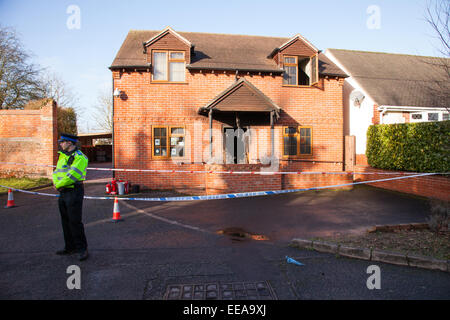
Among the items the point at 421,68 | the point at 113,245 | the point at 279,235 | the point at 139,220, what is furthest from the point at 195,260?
the point at 421,68

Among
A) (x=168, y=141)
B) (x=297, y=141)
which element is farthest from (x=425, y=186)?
(x=168, y=141)

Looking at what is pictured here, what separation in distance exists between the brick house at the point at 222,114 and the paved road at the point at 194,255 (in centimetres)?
357

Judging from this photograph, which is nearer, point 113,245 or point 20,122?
point 113,245

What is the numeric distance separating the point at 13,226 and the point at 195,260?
485 centimetres

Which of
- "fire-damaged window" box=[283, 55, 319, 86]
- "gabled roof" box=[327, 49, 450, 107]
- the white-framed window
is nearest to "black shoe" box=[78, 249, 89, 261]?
"fire-damaged window" box=[283, 55, 319, 86]

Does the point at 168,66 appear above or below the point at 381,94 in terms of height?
above

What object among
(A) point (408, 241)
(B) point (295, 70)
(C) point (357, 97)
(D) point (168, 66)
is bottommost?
(A) point (408, 241)

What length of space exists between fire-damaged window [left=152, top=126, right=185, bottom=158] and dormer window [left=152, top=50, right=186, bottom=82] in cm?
218

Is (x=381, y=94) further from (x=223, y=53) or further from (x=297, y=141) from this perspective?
(x=223, y=53)

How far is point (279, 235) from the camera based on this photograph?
5.84m

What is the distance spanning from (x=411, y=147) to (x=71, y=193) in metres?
11.2

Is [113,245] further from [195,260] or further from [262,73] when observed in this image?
[262,73]

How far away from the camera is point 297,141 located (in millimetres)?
12969

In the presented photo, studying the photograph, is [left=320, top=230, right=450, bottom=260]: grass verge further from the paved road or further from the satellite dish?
the satellite dish
